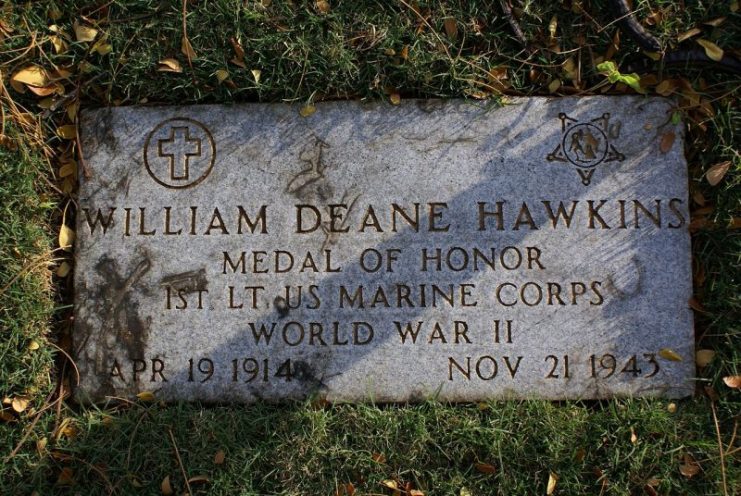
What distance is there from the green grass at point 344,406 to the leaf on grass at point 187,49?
0.04 metres

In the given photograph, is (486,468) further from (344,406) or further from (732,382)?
(732,382)

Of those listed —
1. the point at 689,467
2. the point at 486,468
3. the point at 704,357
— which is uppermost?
the point at 704,357

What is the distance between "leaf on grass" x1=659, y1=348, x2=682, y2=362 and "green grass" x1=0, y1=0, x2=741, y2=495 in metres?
0.14

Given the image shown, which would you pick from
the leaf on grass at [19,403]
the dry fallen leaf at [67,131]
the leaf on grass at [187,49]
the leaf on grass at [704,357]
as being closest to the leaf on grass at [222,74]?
the leaf on grass at [187,49]

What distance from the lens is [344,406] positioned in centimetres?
274

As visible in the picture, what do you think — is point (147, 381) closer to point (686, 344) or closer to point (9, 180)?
point (9, 180)

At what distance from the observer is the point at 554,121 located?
2.82m

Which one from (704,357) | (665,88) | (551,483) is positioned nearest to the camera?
(551,483)

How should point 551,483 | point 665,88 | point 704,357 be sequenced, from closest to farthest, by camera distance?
point 551,483 → point 704,357 → point 665,88

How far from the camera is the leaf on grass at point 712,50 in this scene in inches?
111

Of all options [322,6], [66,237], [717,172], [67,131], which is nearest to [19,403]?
[66,237]

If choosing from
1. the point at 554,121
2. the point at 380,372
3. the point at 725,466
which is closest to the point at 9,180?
the point at 380,372

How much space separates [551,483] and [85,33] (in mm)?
2721

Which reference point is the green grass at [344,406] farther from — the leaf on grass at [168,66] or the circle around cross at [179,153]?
the circle around cross at [179,153]
